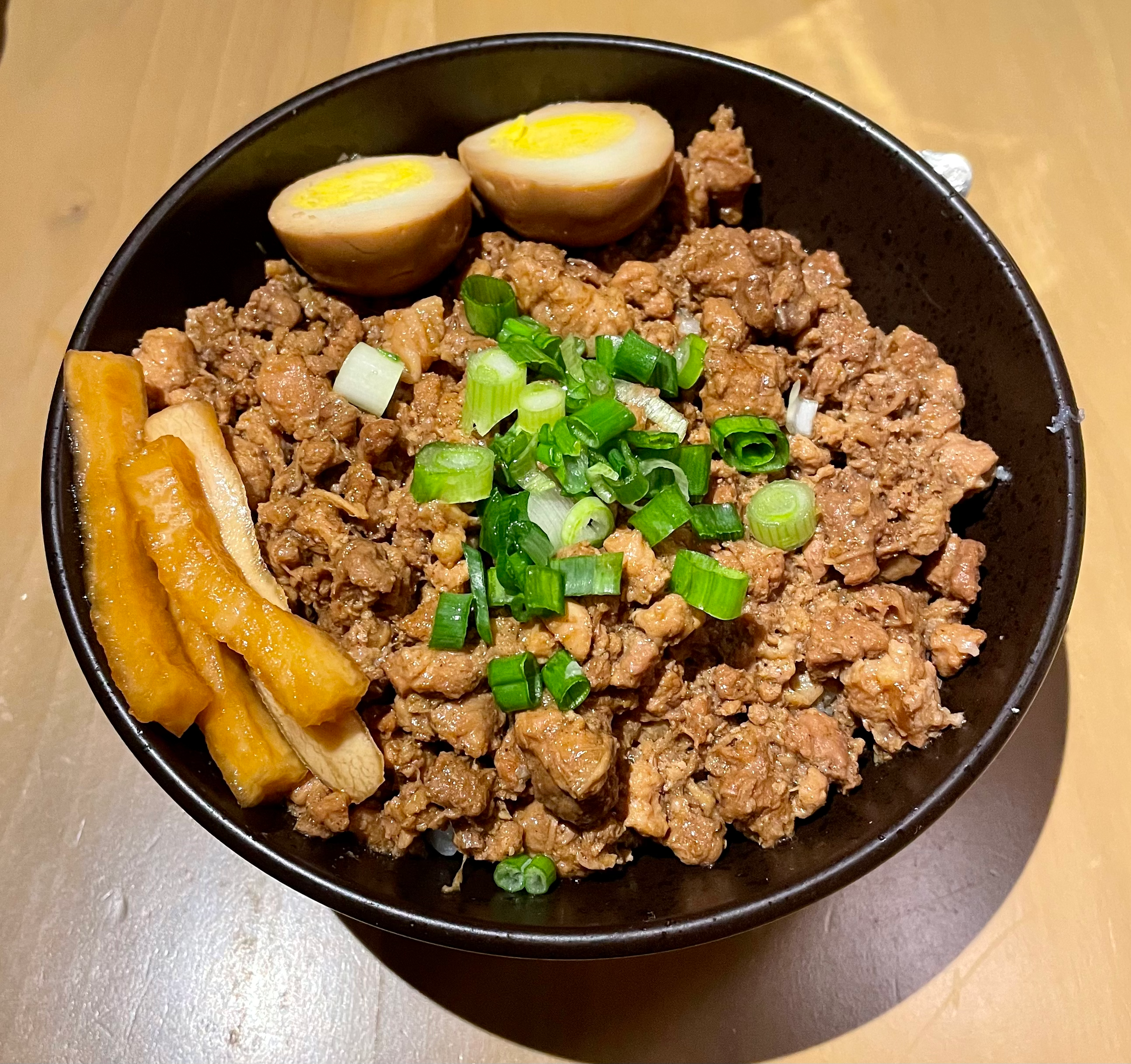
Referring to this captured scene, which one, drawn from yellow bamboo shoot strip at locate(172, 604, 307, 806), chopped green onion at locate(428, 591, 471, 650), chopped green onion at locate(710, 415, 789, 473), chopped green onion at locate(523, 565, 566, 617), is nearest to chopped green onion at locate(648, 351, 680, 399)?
chopped green onion at locate(710, 415, 789, 473)

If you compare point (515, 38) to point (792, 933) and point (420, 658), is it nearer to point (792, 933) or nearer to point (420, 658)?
point (420, 658)

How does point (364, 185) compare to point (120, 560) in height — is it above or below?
above

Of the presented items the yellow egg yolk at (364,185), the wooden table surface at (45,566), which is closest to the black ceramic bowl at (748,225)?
the yellow egg yolk at (364,185)

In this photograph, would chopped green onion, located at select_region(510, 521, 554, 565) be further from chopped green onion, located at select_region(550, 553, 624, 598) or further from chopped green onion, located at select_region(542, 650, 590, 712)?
chopped green onion, located at select_region(542, 650, 590, 712)

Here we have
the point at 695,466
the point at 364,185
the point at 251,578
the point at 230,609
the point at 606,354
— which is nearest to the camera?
the point at 230,609

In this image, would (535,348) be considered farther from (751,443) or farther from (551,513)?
A: (751,443)

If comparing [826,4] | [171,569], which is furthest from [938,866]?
[826,4]

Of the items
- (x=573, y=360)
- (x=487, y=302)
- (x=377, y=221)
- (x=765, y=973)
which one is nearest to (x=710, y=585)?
(x=573, y=360)
